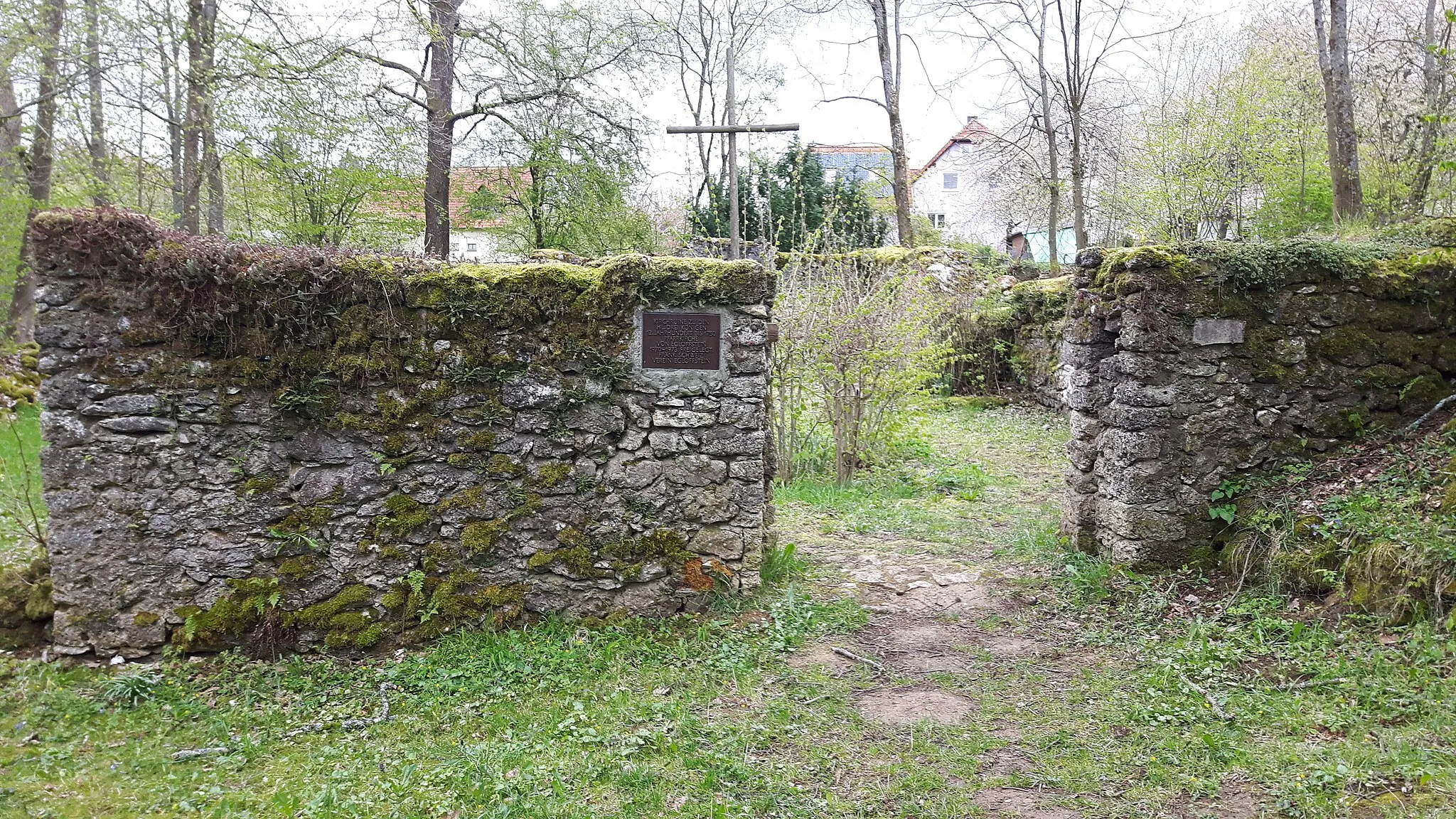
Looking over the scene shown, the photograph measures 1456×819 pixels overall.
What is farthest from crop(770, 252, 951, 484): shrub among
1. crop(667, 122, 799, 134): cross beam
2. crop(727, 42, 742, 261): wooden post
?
crop(667, 122, 799, 134): cross beam

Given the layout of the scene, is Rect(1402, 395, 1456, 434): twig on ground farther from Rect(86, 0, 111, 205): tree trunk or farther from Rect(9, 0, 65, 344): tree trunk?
Rect(9, 0, 65, 344): tree trunk

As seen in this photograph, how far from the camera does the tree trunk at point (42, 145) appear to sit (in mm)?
9648

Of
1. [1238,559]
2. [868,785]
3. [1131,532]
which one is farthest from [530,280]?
[1238,559]

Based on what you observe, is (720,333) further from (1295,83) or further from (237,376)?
(1295,83)

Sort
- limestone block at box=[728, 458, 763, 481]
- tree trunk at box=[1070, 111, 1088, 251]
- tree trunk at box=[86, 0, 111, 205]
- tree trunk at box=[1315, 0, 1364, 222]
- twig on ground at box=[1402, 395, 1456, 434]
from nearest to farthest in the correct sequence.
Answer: limestone block at box=[728, 458, 763, 481], twig on ground at box=[1402, 395, 1456, 434], tree trunk at box=[1315, 0, 1364, 222], tree trunk at box=[86, 0, 111, 205], tree trunk at box=[1070, 111, 1088, 251]

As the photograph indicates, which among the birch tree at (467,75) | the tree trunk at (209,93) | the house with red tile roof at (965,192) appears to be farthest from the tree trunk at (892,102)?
the tree trunk at (209,93)

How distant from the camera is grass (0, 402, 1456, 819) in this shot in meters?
2.99

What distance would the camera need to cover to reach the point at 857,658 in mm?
4367

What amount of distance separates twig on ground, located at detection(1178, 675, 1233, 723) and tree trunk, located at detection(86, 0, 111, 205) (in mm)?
11519

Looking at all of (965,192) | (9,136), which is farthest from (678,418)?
(965,192)

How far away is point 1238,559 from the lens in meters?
4.73

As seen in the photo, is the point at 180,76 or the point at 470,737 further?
the point at 180,76

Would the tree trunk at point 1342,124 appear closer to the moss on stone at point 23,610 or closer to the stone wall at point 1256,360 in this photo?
the stone wall at point 1256,360

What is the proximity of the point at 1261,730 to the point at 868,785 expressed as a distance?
1753 mm
